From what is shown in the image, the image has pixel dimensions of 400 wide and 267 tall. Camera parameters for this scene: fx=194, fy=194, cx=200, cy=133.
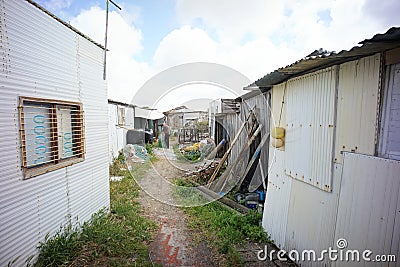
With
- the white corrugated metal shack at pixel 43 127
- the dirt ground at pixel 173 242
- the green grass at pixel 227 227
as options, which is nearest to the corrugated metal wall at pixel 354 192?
the dirt ground at pixel 173 242

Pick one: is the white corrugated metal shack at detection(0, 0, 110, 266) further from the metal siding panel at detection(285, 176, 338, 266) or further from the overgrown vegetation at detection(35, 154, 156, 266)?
the metal siding panel at detection(285, 176, 338, 266)

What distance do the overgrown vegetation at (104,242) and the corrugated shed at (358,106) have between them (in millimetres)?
3395

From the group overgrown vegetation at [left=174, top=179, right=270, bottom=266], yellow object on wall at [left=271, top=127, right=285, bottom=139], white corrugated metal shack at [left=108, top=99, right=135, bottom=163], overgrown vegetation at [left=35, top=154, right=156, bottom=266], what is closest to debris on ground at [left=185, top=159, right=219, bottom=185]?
overgrown vegetation at [left=174, top=179, right=270, bottom=266]

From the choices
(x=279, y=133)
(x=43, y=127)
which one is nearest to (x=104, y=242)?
(x=43, y=127)

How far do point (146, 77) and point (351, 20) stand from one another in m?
6.37

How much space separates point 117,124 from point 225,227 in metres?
9.45

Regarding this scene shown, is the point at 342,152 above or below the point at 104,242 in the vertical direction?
above

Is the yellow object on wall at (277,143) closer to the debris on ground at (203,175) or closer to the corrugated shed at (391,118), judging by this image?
the corrugated shed at (391,118)

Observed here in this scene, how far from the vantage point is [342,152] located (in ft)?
7.57

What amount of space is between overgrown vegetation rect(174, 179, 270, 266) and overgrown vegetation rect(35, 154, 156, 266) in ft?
3.59

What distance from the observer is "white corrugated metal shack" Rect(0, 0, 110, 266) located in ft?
7.68

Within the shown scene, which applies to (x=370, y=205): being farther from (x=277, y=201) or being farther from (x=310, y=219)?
(x=277, y=201)

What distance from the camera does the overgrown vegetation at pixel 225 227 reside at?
351 centimetres

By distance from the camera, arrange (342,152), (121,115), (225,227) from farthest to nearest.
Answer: (121,115)
(225,227)
(342,152)
